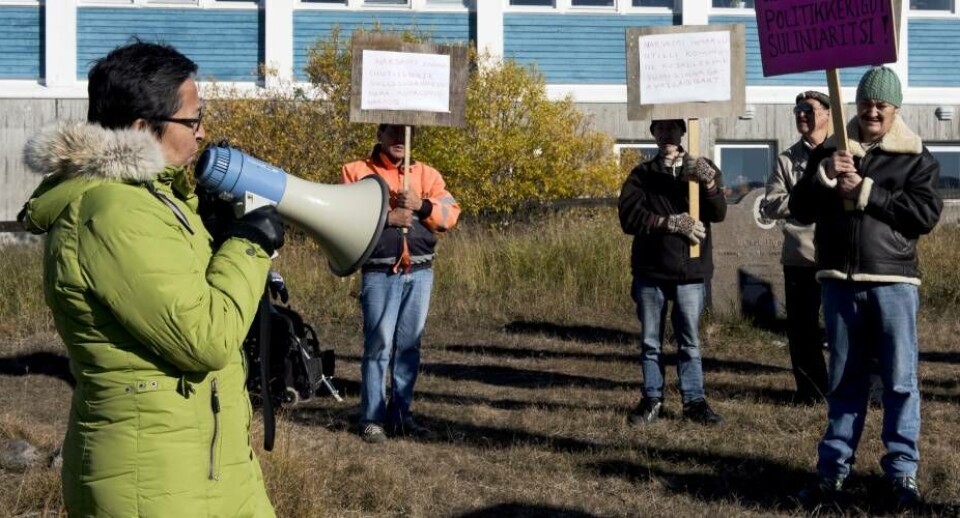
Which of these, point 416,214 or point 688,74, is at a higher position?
point 688,74

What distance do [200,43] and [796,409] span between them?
50.6 feet

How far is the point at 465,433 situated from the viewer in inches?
295

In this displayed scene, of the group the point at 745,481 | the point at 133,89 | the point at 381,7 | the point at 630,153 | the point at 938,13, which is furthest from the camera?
the point at 938,13

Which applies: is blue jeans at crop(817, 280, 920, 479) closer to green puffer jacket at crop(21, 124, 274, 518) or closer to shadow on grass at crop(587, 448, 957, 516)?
shadow on grass at crop(587, 448, 957, 516)

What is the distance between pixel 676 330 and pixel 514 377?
7.18 feet

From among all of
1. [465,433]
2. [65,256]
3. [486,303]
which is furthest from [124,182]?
[486,303]

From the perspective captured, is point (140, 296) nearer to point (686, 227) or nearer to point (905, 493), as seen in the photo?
point (905, 493)

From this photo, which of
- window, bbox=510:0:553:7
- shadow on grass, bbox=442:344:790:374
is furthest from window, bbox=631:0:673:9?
shadow on grass, bbox=442:344:790:374

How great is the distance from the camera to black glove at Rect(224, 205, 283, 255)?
10.1 feet

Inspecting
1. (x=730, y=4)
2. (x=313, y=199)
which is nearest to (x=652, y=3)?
(x=730, y=4)

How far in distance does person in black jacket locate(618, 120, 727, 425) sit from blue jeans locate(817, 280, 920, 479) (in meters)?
1.74

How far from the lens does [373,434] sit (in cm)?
725

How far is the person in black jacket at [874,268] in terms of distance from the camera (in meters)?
5.56

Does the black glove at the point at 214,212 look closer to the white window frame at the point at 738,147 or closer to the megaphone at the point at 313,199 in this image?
the megaphone at the point at 313,199
